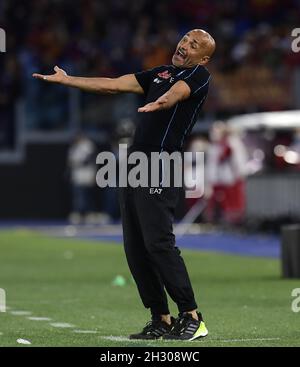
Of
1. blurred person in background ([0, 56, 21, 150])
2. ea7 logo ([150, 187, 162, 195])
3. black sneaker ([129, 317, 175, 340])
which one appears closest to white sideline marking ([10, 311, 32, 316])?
black sneaker ([129, 317, 175, 340])

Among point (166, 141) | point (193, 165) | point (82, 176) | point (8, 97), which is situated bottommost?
point (166, 141)

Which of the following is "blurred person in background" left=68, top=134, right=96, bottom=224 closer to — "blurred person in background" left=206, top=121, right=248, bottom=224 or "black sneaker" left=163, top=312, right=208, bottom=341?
"blurred person in background" left=206, top=121, right=248, bottom=224

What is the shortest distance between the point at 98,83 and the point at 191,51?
73 centimetres

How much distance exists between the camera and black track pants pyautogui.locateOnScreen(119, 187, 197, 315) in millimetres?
10711

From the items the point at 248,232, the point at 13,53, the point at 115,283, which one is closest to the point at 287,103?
the point at 248,232

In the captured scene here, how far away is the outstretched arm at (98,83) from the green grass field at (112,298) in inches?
73.4

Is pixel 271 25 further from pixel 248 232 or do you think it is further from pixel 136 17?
pixel 248 232

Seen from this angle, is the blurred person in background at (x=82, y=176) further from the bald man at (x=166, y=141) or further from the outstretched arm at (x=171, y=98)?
the outstretched arm at (x=171, y=98)

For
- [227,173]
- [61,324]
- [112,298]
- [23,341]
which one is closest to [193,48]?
[23,341]

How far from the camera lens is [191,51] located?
10.8 meters

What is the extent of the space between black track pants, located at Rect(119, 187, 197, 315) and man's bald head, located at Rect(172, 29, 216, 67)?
0.96 m

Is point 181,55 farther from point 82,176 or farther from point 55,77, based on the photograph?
point 82,176
